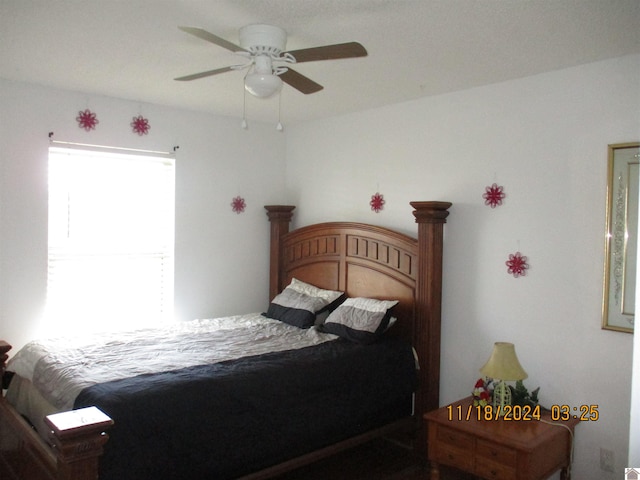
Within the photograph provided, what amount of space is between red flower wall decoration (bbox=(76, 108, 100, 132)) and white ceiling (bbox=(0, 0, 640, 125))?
0.57ft

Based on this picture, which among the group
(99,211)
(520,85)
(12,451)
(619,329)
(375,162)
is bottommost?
(12,451)

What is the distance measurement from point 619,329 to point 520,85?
1489 millimetres

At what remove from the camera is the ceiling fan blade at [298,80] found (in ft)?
7.86

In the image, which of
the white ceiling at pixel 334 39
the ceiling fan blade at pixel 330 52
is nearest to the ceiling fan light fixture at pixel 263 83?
the ceiling fan blade at pixel 330 52

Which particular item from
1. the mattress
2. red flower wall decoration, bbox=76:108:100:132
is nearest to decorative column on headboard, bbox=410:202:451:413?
the mattress

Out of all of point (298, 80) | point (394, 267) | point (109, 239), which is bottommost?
point (394, 267)

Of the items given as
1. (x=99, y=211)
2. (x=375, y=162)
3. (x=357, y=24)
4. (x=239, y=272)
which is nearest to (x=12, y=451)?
(x=99, y=211)

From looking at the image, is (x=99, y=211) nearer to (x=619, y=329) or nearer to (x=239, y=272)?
(x=239, y=272)

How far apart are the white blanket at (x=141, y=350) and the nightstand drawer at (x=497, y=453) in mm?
1166

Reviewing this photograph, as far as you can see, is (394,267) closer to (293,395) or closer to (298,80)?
(293,395)

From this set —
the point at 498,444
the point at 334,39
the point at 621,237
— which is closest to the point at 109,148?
the point at 334,39

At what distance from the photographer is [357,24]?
91.9 inches

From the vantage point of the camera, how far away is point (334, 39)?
252 cm

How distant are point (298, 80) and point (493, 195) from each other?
4.89 ft
